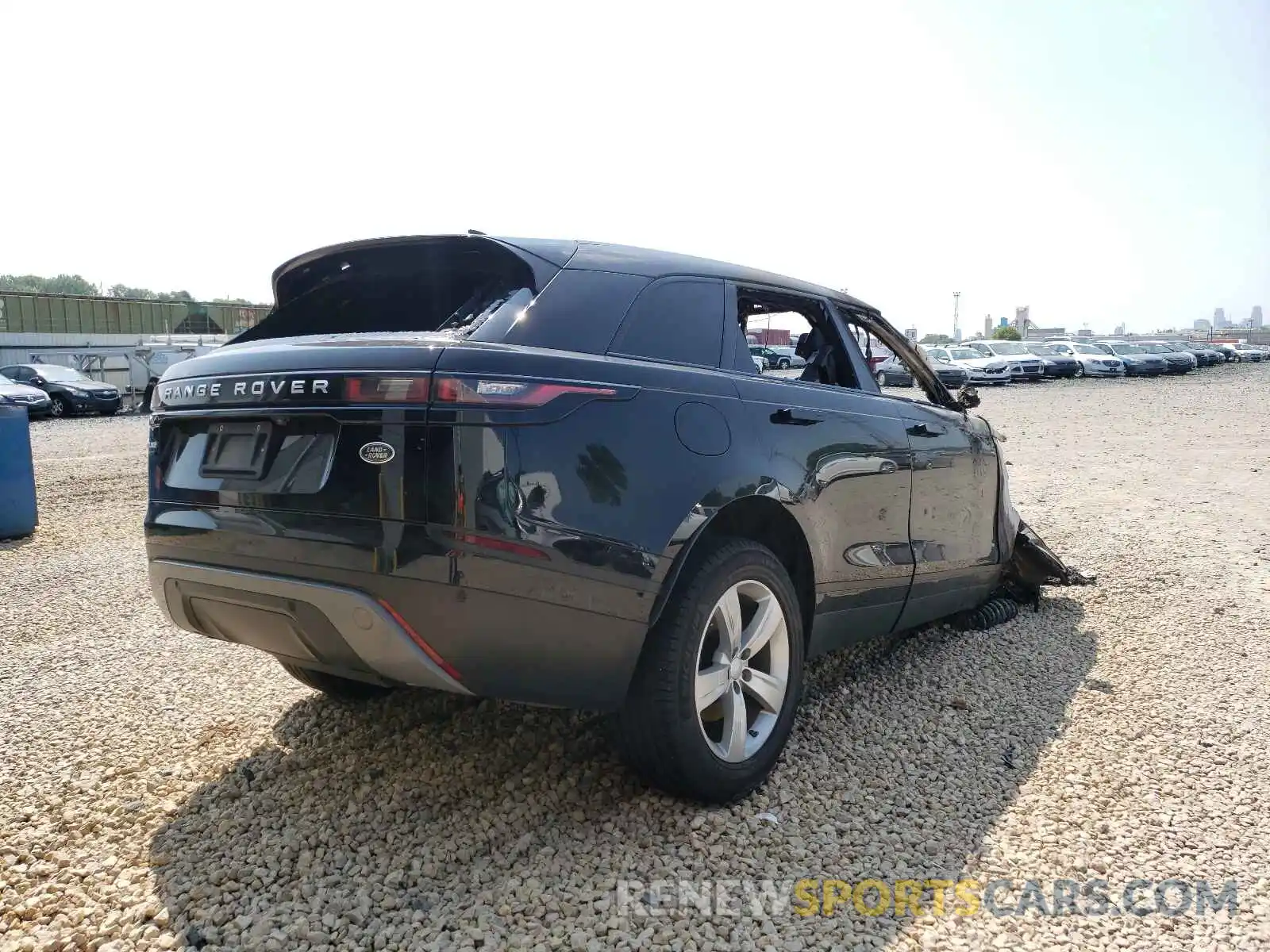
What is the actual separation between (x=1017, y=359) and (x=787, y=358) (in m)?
35.6

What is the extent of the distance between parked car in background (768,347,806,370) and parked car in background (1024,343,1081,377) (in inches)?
1433

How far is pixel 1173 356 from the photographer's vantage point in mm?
41188

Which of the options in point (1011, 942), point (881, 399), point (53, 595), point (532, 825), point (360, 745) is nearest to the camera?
point (1011, 942)

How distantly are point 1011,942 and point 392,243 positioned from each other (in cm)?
264

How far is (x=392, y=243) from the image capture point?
2.97 m

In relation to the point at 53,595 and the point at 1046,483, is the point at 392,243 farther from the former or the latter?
the point at 1046,483

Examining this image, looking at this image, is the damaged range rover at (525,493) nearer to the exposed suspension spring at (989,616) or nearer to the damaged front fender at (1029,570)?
the exposed suspension spring at (989,616)

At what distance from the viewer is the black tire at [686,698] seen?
2.68 m

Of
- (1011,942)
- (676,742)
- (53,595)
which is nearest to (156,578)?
(676,742)

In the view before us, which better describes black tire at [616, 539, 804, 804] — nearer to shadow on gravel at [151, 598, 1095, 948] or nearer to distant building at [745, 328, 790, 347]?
shadow on gravel at [151, 598, 1095, 948]

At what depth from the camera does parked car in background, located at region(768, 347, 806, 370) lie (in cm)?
328

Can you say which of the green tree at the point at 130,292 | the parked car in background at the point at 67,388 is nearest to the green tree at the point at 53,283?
the green tree at the point at 130,292

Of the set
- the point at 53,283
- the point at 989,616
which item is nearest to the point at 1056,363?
the point at 989,616

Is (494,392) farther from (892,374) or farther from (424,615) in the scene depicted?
(892,374)
